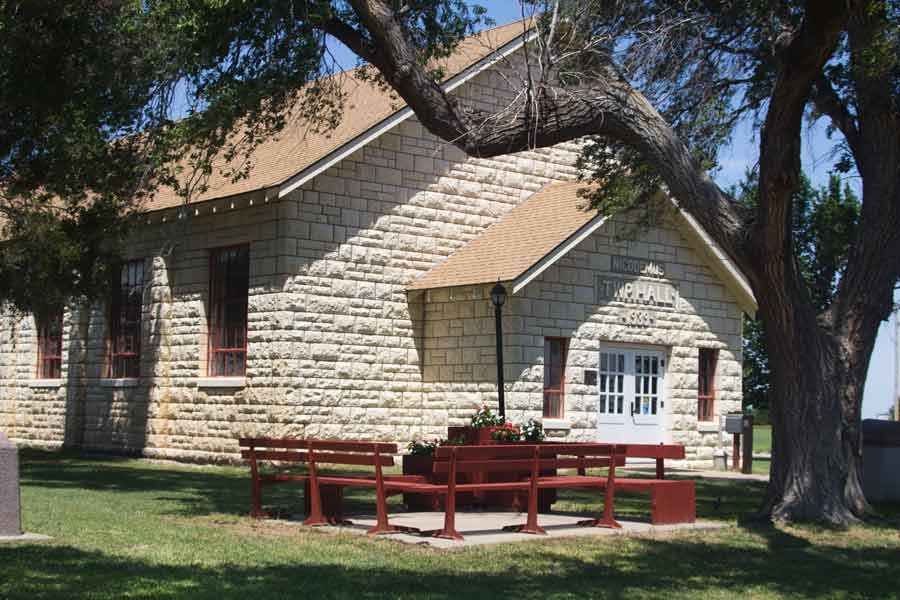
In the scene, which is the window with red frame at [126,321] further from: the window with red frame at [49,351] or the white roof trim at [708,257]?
the white roof trim at [708,257]

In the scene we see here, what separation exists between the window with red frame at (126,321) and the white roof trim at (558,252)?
7.95 m

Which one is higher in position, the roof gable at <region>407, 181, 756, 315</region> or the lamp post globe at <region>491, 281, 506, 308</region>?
the roof gable at <region>407, 181, 756, 315</region>

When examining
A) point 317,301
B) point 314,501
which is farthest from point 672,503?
point 317,301

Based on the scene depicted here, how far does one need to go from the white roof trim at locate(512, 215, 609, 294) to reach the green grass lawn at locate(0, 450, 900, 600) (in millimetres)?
7143

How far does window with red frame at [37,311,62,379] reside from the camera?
26.9m

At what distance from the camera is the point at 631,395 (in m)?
23.2

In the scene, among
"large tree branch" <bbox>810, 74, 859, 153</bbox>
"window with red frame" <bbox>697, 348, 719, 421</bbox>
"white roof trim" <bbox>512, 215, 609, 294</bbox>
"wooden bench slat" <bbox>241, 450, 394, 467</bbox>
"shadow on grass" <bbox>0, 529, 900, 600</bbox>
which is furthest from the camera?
"window with red frame" <bbox>697, 348, 719, 421</bbox>

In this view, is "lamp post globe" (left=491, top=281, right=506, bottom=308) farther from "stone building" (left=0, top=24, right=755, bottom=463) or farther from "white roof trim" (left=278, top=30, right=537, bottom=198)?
"white roof trim" (left=278, top=30, right=537, bottom=198)

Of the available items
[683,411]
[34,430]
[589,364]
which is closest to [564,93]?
[589,364]

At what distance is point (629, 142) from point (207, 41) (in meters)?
5.12

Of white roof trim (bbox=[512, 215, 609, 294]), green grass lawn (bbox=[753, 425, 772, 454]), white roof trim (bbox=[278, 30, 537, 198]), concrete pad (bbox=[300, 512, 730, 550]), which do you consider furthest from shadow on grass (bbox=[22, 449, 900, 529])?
green grass lawn (bbox=[753, 425, 772, 454])

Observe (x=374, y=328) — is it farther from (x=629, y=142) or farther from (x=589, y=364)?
(x=629, y=142)

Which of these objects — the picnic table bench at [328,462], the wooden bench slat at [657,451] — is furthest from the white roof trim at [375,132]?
the picnic table bench at [328,462]

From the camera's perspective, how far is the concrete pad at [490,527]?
11.1 metres
